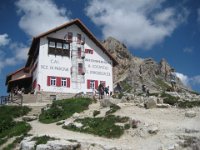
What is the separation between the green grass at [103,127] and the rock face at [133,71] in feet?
285

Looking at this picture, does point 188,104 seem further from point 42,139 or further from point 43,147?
point 43,147

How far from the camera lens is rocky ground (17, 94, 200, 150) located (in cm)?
1898

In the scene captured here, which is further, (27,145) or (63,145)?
(27,145)

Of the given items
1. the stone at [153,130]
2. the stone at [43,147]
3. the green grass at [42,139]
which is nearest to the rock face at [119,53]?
the stone at [153,130]

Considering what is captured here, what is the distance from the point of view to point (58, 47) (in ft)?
166

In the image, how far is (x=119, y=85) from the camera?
117 metres

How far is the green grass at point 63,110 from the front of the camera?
3086 cm

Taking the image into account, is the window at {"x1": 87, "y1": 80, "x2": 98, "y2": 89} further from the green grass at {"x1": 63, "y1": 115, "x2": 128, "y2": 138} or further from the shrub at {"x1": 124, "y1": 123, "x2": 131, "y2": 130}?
the shrub at {"x1": 124, "y1": 123, "x2": 131, "y2": 130}

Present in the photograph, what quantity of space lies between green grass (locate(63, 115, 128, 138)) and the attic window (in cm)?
2444

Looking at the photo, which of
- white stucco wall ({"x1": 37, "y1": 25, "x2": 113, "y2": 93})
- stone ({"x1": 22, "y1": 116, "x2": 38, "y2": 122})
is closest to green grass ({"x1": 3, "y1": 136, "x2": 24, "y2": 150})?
stone ({"x1": 22, "y1": 116, "x2": 38, "y2": 122})

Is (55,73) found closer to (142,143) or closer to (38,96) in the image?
(38,96)

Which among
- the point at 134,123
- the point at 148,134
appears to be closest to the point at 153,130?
the point at 148,134

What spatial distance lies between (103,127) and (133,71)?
108196mm

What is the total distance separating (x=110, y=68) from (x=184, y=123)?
32.2m
